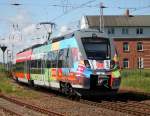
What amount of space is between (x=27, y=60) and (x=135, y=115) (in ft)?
71.0

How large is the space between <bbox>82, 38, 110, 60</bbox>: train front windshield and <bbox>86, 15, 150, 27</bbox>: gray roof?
67379 mm

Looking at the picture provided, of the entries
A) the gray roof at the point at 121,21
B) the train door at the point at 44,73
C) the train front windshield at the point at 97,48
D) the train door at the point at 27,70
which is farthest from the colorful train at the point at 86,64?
the gray roof at the point at 121,21

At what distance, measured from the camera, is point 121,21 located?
9369 centimetres

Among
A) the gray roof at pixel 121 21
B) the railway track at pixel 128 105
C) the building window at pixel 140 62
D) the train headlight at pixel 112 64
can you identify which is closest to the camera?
the railway track at pixel 128 105

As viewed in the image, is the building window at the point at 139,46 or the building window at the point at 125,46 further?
the building window at the point at 139,46

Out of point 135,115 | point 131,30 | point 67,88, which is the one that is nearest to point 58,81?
point 67,88

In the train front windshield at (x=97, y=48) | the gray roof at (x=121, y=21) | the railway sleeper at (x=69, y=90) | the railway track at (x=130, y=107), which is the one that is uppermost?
the gray roof at (x=121, y=21)

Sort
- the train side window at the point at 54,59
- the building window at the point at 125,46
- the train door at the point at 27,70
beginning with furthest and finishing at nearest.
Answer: the building window at the point at 125,46 → the train door at the point at 27,70 → the train side window at the point at 54,59

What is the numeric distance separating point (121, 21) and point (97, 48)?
70942 mm

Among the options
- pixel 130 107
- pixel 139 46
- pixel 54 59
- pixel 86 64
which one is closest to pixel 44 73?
pixel 54 59

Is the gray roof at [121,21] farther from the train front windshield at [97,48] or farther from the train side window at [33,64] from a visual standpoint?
the train front windshield at [97,48]

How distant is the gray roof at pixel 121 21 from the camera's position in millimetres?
92562

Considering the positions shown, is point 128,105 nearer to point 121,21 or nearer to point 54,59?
point 54,59

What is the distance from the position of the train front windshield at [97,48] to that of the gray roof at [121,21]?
67.4m
